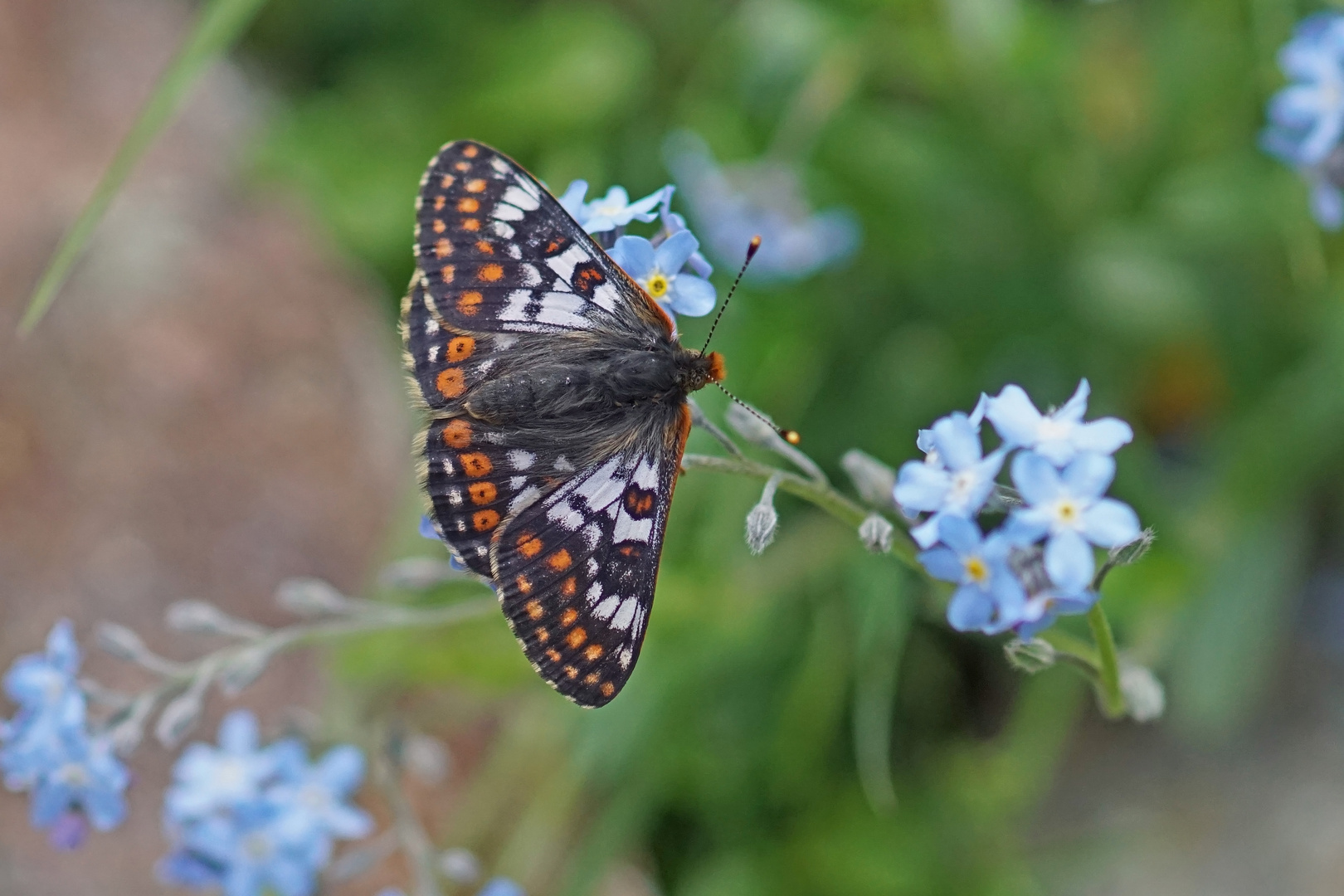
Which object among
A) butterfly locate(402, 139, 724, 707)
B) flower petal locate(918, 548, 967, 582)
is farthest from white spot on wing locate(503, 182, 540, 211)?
flower petal locate(918, 548, 967, 582)

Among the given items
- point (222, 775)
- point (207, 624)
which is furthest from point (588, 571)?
point (222, 775)

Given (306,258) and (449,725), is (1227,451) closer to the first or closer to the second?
(449,725)

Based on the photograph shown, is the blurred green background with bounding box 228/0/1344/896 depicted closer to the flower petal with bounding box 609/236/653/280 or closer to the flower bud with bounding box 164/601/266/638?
the flower bud with bounding box 164/601/266/638

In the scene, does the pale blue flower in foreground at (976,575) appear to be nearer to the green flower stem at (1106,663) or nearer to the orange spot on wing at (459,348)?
A: the green flower stem at (1106,663)

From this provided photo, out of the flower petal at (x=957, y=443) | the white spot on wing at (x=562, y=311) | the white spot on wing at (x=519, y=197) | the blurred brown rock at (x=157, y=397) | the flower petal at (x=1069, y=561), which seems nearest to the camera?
the flower petal at (x=1069, y=561)

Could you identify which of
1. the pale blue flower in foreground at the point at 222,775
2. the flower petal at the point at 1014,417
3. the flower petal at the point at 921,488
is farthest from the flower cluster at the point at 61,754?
the flower petal at the point at 1014,417

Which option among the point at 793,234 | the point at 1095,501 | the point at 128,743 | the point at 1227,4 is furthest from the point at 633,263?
the point at 1227,4
